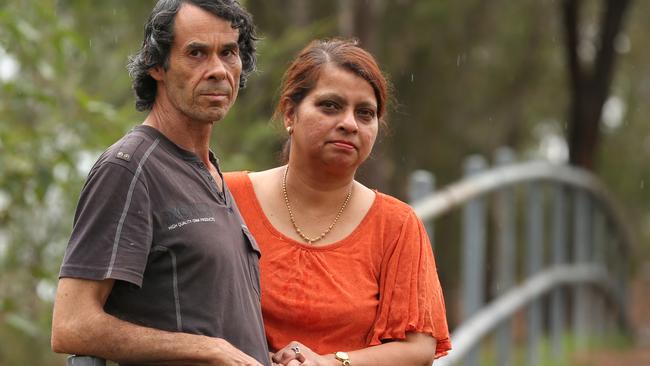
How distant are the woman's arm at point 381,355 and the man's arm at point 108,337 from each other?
50 cm

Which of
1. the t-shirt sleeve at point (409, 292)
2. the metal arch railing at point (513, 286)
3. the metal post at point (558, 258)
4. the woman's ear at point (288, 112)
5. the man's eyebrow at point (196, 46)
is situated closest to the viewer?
the man's eyebrow at point (196, 46)

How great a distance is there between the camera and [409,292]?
3029mm

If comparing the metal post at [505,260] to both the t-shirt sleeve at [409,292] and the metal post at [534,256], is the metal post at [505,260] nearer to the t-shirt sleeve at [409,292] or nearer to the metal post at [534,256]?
the metal post at [534,256]

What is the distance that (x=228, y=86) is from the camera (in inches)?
101

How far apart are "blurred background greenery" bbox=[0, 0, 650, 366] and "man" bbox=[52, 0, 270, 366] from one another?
0.74 meters

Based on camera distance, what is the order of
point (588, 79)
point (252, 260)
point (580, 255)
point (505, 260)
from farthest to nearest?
point (588, 79) < point (580, 255) < point (505, 260) < point (252, 260)

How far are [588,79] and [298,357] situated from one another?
37.2 ft

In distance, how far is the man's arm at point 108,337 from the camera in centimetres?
235

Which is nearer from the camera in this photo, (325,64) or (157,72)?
(157,72)

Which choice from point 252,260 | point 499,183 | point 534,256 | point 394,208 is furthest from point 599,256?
point 252,260

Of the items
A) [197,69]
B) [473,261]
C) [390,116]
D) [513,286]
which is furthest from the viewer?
[513,286]

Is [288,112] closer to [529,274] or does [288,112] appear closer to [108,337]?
[108,337]

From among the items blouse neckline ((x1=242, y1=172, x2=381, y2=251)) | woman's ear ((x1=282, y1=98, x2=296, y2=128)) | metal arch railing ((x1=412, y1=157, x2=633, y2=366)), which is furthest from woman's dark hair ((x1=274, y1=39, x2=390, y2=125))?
metal arch railing ((x1=412, y1=157, x2=633, y2=366))

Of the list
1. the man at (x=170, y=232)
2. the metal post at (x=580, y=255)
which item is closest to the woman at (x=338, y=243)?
the man at (x=170, y=232)
